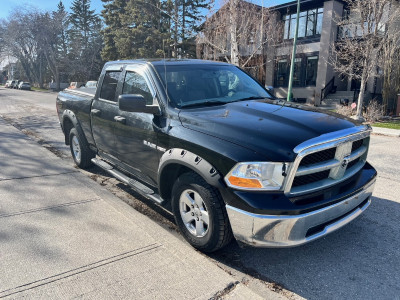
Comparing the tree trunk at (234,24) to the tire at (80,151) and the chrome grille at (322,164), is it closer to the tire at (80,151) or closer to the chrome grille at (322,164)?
the tire at (80,151)

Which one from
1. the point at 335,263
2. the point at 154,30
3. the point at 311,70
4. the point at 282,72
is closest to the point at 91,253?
the point at 335,263

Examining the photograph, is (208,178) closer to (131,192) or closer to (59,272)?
(59,272)

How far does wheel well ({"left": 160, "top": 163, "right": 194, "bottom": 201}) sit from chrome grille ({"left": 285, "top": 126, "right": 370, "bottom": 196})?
1.09m

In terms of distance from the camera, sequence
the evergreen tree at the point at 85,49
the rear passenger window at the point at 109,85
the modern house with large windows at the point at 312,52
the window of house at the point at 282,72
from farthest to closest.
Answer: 1. the evergreen tree at the point at 85,49
2. the window of house at the point at 282,72
3. the modern house with large windows at the point at 312,52
4. the rear passenger window at the point at 109,85

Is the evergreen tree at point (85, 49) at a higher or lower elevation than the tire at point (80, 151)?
higher

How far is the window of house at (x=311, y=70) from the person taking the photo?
25.4 meters

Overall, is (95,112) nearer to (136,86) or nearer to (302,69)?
(136,86)

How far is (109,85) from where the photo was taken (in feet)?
15.6

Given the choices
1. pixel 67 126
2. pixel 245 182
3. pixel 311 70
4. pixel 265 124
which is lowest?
pixel 67 126

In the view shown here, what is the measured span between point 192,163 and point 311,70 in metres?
25.3

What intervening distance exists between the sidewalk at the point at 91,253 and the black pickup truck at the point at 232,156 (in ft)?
1.12

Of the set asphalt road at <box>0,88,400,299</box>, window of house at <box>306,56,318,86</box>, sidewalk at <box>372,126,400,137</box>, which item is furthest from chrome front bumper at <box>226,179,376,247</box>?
window of house at <box>306,56,318,86</box>

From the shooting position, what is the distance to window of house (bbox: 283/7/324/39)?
82.4ft

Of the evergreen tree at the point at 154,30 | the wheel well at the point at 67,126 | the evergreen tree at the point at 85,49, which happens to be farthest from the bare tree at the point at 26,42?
the wheel well at the point at 67,126
